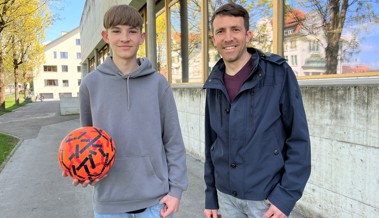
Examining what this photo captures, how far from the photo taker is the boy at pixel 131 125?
2025 millimetres

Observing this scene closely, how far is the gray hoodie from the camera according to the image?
6.64ft

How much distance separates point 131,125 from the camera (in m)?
2.03

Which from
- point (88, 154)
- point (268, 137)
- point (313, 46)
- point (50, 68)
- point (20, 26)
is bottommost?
point (88, 154)

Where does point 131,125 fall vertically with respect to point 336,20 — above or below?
below

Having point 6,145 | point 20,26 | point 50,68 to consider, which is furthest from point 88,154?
point 50,68

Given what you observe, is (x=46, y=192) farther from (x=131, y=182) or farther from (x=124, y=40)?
(x=124, y=40)

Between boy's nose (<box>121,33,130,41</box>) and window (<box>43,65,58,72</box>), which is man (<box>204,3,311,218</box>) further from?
window (<box>43,65,58,72</box>)

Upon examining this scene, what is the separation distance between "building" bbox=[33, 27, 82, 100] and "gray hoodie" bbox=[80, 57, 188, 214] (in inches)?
2648

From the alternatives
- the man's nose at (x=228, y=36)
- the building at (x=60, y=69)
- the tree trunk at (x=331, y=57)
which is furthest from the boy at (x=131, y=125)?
the building at (x=60, y=69)

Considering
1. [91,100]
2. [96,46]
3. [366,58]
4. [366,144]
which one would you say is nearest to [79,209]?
[91,100]

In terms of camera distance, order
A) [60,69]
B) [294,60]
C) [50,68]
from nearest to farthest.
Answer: [294,60] → [50,68] → [60,69]

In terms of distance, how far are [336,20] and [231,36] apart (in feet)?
9.21

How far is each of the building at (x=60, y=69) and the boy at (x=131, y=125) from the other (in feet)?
221

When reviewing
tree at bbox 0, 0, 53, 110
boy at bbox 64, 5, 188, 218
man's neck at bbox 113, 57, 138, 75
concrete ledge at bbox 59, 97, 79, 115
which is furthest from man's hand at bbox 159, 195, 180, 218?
concrete ledge at bbox 59, 97, 79, 115
